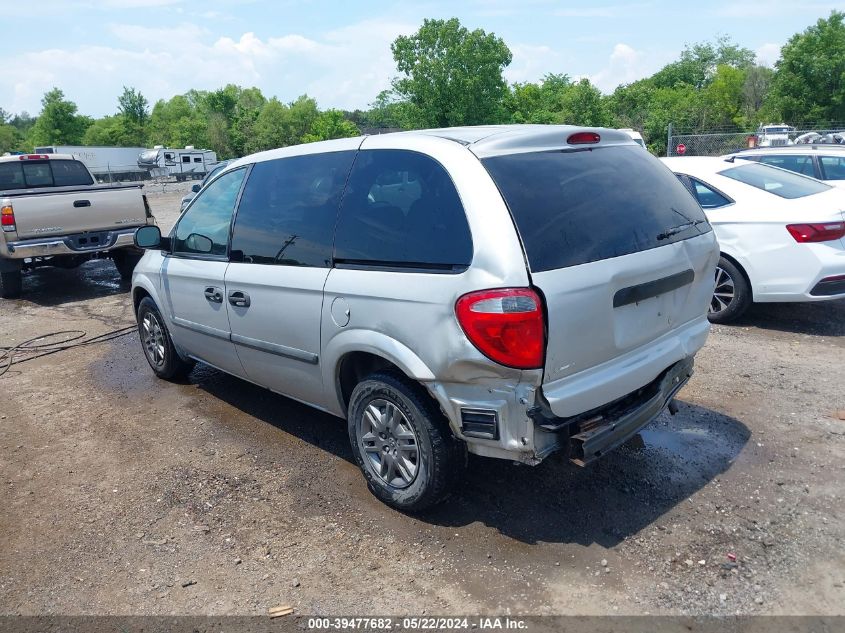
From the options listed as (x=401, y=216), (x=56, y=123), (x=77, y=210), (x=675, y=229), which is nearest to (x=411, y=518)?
(x=401, y=216)

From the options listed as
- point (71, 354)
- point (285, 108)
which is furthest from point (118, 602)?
point (285, 108)

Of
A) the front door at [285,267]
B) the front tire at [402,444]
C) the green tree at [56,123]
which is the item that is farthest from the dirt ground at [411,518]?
the green tree at [56,123]

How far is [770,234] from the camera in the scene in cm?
636

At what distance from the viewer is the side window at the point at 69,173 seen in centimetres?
1117

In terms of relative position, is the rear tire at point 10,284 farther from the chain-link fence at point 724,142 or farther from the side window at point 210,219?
the chain-link fence at point 724,142

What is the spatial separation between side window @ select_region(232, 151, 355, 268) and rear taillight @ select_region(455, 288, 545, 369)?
116 cm

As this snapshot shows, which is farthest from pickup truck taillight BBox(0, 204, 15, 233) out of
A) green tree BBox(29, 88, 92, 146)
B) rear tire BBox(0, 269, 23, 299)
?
green tree BBox(29, 88, 92, 146)

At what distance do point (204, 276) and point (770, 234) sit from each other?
5.10 metres

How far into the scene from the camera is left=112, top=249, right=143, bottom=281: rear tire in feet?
35.2

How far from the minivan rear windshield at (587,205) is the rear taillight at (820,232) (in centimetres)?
300

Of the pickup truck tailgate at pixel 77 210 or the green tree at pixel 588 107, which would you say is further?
the green tree at pixel 588 107

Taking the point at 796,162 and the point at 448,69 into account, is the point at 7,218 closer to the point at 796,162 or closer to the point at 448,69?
the point at 796,162

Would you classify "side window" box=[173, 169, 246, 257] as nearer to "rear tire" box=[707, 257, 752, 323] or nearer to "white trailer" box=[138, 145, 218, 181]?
"rear tire" box=[707, 257, 752, 323]

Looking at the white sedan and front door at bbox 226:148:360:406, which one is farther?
the white sedan
